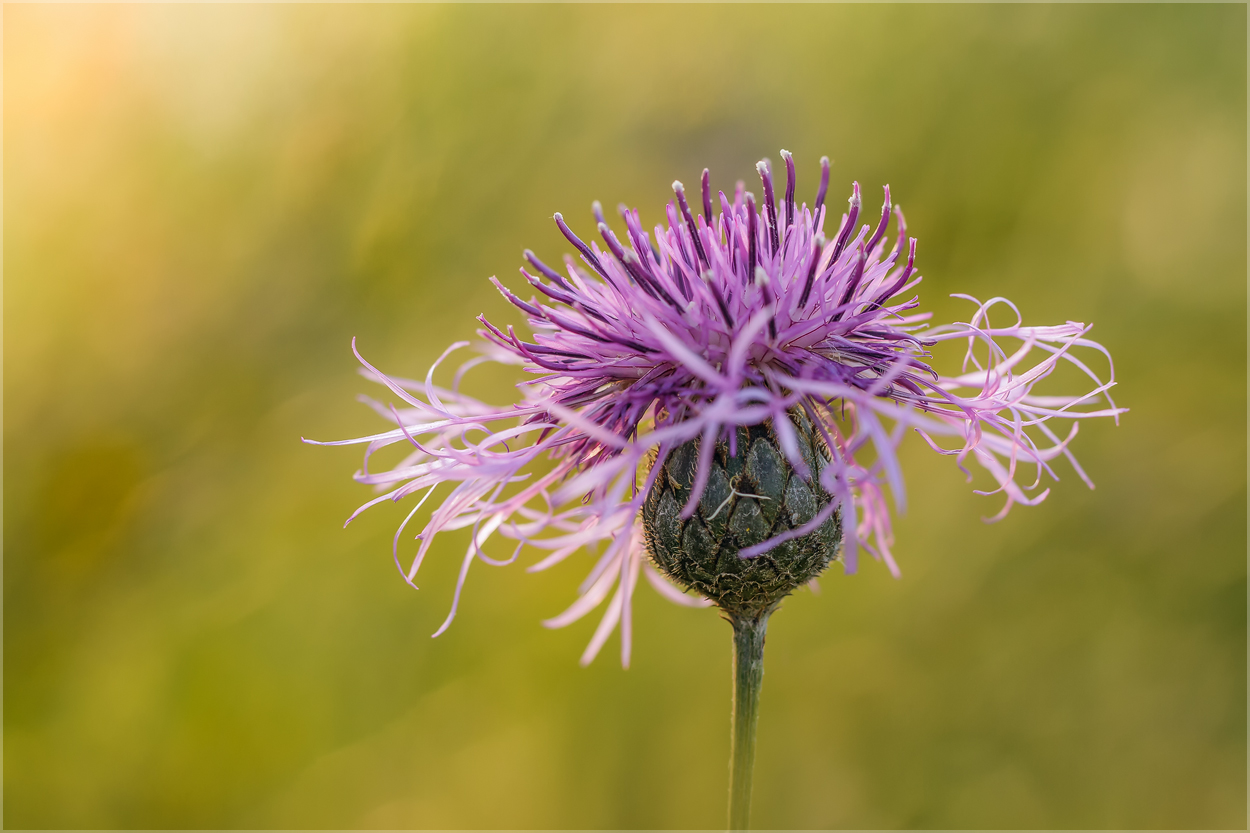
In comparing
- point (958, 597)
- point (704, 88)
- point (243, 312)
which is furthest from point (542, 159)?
point (958, 597)

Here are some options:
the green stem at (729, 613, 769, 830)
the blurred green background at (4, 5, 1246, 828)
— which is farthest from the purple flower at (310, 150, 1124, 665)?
the blurred green background at (4, 5, 1246, 828)

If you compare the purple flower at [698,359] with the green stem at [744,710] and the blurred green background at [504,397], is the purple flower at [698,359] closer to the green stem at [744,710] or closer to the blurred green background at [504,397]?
the green stem at [744,710]

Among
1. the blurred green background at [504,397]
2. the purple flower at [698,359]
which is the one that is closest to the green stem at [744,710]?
the purple flower at [698,359]

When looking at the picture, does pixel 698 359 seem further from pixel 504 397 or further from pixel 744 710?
pixel 504 397

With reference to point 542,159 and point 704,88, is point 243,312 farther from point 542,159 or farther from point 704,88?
point 704,88

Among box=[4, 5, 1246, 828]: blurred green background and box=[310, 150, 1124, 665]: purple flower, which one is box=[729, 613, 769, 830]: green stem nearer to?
box=[310, 150, 1124, 665]: purple flower

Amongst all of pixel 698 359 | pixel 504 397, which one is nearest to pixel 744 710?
pixel 698 359
